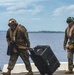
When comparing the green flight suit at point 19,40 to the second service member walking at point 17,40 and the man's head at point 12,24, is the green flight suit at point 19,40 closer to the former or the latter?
the second service member walking at point 17,40

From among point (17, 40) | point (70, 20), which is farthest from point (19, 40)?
point (70, 20)

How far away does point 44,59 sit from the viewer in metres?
12.5

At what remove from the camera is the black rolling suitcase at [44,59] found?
12.5 meters

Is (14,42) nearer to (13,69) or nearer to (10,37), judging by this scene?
(10,37)

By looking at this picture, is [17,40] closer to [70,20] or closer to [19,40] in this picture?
[19,40]

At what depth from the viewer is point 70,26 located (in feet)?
44.6

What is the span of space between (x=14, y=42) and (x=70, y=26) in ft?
6.52

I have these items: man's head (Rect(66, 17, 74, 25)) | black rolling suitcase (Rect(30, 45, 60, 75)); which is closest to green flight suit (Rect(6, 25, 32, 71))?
black rolling suitcase (Rect(30, 45, 60, 75))

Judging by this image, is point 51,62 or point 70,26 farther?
point 70,26

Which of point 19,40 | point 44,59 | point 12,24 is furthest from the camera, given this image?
point 19,40

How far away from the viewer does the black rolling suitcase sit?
→ 12.5 meters

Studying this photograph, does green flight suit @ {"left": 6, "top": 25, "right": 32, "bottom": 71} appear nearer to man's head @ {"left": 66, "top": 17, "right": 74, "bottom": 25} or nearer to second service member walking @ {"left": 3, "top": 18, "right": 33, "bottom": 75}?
second service member walking @ {"left": 3, "top": 18, "right": 33, "bottom": 75}

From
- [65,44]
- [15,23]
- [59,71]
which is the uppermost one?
[15,23]

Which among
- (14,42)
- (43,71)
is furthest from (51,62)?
(14,42)
